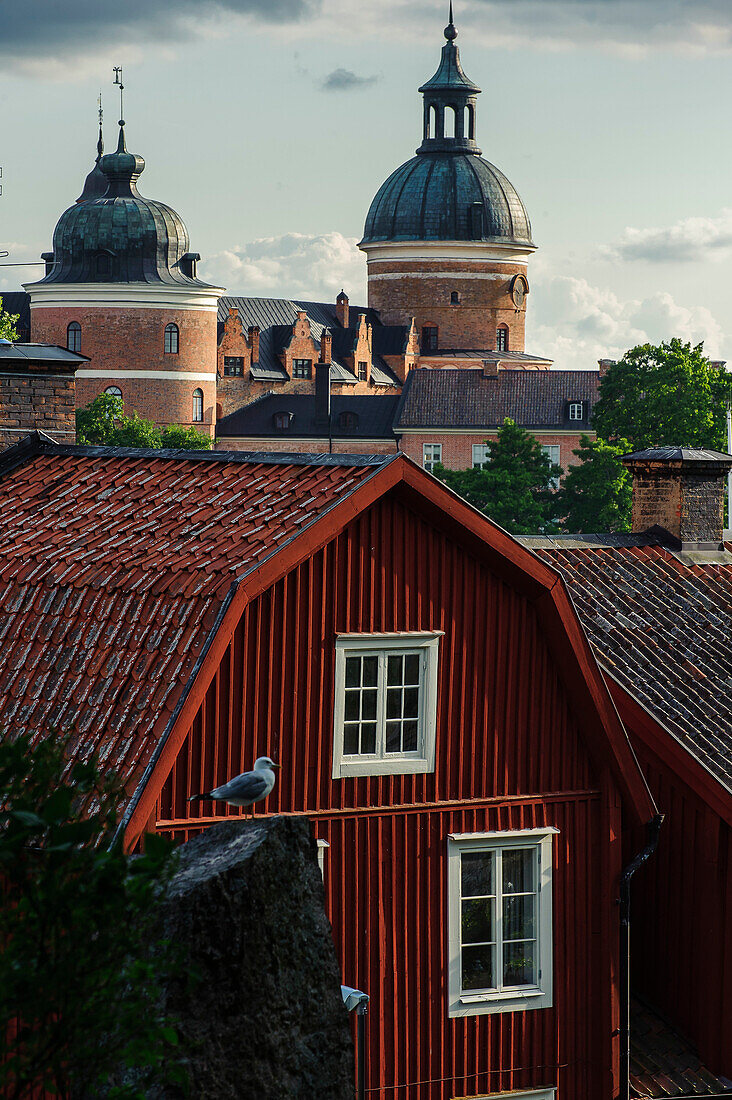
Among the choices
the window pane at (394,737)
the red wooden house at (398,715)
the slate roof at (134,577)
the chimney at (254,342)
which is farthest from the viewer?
the chimney at (254,342)

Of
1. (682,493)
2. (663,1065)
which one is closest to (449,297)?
(682,493)

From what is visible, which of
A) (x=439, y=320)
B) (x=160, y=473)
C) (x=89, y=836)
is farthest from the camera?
(x=439, y=320)

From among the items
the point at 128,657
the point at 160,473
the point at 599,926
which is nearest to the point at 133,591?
the point at 128,657

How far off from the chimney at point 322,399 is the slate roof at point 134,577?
84107 mm

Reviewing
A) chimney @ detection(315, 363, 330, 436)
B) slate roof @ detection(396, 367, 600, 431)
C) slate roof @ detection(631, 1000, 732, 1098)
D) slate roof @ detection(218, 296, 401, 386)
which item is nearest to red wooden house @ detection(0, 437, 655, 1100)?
slate roof @ detection(631, 1000, 732, 1098)

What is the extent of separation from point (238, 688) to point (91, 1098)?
5.64 metres

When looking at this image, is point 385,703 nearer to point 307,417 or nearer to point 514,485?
point 514,485

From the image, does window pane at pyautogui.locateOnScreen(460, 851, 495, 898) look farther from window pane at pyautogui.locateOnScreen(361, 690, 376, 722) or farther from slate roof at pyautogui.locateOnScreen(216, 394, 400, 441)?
slate roof at pyautogui.locateOnScreen(216, 394, 400, 441)

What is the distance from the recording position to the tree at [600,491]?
69.2 m

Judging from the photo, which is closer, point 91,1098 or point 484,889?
point 91,1098

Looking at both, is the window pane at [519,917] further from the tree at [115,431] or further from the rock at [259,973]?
the tree at [115,431]

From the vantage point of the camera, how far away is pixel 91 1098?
5359 mm

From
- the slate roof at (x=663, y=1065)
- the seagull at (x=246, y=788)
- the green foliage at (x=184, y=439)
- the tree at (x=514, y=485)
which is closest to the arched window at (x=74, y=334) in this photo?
the green foliage at (x=184, y=439)

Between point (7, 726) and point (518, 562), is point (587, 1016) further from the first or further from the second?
point (7, 726)
